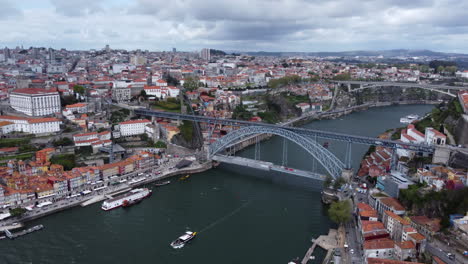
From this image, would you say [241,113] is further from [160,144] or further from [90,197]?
[90,197]

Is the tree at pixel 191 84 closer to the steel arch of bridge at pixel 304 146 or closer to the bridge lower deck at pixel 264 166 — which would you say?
the steel arch of bridge at pixel 304 146

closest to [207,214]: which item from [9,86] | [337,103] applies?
[9,86]

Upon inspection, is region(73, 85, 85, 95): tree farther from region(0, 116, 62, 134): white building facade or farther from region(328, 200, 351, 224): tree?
region(328, 200, 351, 224): tree

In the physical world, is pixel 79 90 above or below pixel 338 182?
above

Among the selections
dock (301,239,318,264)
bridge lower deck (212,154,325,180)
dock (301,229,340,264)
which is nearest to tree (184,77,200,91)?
bridge lower deck (212,154,325,180)

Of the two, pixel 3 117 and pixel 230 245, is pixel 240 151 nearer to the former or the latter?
pixel 230 245

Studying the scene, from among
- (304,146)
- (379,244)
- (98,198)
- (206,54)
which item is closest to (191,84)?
(304,146)

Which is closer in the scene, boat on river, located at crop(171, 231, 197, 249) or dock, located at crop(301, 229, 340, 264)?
dock, located at crop(301, 229, 340, 264)
